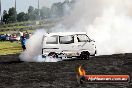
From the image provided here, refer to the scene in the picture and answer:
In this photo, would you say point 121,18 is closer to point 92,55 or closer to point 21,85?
point 92,55

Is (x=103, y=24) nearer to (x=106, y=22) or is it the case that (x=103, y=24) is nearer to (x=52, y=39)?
(x=106, y=22)

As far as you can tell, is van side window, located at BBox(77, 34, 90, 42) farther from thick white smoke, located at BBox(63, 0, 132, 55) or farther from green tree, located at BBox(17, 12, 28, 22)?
green tree, located at BBox(17, 12, 28, 22)

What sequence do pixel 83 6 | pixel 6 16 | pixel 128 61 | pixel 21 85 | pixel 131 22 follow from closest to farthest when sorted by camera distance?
1. pixel 21 85
2. pixel 128 61
3. pixel 131 22
4. pixel 83 6
5. pixel 6 16

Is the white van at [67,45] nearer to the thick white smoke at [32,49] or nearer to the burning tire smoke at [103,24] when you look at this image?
the thick white smoke at [32,49]

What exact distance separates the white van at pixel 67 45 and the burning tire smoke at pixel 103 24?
1.61 meters

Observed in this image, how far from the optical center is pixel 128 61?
25703mm

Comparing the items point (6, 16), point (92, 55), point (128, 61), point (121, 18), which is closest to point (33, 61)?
point (92, 55)

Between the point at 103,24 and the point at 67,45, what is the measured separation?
9486 mm

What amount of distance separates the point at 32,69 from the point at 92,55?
6.46 metres

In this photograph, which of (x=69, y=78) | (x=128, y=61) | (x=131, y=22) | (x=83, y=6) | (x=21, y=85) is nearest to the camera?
(x=21, y=85)

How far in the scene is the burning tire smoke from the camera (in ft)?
108

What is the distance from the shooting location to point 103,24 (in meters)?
36.3

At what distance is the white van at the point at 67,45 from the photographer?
2727 cm

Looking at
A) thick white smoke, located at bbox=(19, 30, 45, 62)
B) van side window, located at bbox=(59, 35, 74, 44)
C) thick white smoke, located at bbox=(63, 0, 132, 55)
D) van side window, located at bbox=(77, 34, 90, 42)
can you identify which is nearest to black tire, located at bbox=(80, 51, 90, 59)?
van side window, located at bbox=(77, 34, 90, 42)
